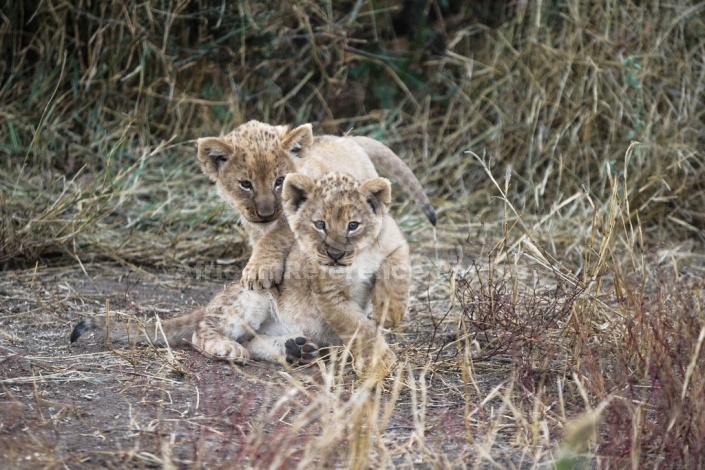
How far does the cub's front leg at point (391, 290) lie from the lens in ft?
15.3

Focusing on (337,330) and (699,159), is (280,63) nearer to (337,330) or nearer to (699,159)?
(699,159)

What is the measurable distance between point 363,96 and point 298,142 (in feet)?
9.55

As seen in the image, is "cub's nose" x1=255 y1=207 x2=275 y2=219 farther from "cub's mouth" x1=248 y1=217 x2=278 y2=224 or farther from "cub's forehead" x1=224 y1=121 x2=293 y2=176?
"cub's forehead" x1=224 y1=121 x2=293 y2=176

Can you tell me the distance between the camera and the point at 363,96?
8.34 meters

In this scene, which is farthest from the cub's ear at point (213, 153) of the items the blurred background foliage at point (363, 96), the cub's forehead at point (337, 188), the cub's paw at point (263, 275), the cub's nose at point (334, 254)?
the cub's nose at point (334, 254)

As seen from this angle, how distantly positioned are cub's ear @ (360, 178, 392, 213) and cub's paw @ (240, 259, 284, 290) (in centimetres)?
69

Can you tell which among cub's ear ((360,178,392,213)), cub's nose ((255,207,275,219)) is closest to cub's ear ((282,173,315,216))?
cub's ear ((360,178,392,213))

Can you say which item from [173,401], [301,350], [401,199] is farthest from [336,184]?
[401,199]

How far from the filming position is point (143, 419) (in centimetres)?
372

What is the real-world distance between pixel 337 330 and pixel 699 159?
12.5 feet

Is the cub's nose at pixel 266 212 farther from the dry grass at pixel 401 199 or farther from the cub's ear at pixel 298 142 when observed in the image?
the dry grass at pixel 401 199

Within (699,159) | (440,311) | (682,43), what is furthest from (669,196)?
(440,311)

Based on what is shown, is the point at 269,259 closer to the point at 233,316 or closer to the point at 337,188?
the point at 233,316

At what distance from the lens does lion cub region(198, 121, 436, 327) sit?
522 cm
